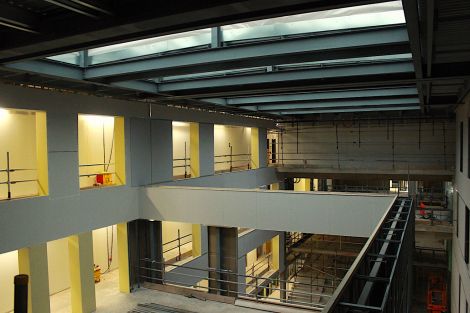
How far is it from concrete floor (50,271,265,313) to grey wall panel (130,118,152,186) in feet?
8.36

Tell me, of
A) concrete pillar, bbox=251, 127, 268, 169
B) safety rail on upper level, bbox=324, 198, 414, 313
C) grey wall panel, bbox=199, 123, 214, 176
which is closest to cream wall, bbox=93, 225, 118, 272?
grey wall panel, bbox=199, 123, 214, 176

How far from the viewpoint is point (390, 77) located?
6668 millimetres

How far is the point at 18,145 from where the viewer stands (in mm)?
8727

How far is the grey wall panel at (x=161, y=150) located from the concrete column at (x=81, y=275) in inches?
94.7

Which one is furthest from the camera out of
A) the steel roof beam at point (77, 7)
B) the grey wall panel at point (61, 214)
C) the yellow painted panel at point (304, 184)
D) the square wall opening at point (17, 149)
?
the yellow painted panel at point (304, 184)

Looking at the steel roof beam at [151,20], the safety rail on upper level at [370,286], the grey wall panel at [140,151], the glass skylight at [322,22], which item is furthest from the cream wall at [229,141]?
the safety rail on upper level at [370,286]

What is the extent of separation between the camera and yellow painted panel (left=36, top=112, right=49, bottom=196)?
732 cm

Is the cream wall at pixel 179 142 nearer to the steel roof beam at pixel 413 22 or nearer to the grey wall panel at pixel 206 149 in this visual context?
the grey wall panel at pixel 206 149

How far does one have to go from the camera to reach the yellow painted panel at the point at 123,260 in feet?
29.6

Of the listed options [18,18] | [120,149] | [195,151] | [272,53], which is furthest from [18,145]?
[272,53]

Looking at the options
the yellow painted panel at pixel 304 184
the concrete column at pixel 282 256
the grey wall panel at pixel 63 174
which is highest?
the grey wall panel at pixel 63 174

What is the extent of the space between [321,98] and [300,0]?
6.73 meters

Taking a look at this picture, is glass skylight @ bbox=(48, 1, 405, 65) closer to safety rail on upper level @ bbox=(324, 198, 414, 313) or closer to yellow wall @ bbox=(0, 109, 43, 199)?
safety rail on upper level @ bbox=(324, 198, 414, 313)

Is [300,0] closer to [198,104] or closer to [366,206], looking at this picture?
[366,206]
